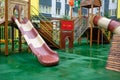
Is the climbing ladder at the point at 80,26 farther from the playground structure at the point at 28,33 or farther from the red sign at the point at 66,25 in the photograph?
the playground structure at the point at 28,33

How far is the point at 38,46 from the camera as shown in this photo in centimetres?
991

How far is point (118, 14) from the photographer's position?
3847 cm

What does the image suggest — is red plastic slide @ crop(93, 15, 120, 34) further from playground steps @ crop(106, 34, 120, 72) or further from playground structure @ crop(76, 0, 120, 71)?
playground steps @ crop(106, 34, 120, 72)

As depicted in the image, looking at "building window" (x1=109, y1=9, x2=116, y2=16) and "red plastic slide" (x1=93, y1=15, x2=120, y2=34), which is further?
"building window" (x1=109, y1=9, x2=116, y2=16)

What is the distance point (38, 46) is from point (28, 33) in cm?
137

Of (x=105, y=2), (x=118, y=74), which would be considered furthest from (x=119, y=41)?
(x=105, y=2)

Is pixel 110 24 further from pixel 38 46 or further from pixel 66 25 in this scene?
pixel 38 46

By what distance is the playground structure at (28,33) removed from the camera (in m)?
8.77

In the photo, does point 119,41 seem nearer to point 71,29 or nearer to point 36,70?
point 36,70

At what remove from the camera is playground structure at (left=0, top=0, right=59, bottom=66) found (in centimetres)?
877

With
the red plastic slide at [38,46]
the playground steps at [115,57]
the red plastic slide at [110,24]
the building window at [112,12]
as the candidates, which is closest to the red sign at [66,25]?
the red plastic slide at [110,24]

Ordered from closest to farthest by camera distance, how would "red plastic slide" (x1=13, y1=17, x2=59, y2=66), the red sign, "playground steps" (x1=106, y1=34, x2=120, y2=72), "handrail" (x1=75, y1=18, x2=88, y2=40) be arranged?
"playground steps" (x1=106, y1=34, x2=120, y2=72), "red plastic slide" (x1=13, y1=17, x2=59, y2=66), the red sign, "handrail" (x1=75, y1=18, x2=88, y2=40)

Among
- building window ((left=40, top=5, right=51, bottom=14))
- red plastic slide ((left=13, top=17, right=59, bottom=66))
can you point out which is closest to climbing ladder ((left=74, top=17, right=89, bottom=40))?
red plastic slide ((left=13, top=17, right=59, bottom=66))

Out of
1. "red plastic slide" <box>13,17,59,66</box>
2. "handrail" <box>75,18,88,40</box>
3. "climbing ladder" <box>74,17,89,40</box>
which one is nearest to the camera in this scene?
"red plastic slide" <box>13,17,59,66</box>
